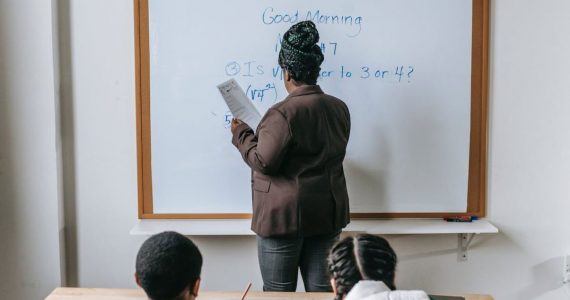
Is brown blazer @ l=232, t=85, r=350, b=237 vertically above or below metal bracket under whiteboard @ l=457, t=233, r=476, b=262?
above

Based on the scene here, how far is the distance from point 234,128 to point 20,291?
125cm

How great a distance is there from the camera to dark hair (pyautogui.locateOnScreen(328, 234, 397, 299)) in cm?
115

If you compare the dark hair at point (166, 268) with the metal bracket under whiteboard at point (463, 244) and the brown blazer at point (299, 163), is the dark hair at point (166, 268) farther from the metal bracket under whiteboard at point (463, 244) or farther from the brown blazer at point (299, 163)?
the metal bracket under whiteboard at point (463, 244)

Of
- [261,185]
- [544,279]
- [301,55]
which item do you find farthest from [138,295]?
[544,279]

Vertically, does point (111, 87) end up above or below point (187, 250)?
above

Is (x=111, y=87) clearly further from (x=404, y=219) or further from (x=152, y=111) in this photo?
(x=404, y=219)

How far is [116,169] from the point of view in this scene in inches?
98.3

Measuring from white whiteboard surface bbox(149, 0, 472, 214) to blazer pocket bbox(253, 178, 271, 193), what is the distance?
0.44 m

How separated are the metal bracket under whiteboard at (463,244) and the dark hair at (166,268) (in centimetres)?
165

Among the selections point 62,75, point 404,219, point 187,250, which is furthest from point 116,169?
point 187,250

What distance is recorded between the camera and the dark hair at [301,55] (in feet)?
6.41

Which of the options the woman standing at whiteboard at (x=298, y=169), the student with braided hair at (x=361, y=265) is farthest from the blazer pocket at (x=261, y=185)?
the student with braided hair at (x=361, y=265)

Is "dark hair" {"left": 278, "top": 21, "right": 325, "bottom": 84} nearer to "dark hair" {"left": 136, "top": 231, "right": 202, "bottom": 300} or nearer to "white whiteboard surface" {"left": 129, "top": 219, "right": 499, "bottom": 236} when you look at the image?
"white whiteboard surface" {"left": 129, "top": 219, "right": 499, "bottom": 236}

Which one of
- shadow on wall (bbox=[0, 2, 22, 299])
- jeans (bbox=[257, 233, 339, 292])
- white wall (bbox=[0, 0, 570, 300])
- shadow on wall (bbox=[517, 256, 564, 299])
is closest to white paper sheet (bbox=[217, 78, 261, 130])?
jeans (bbox=[257, 233, 339, 292])
